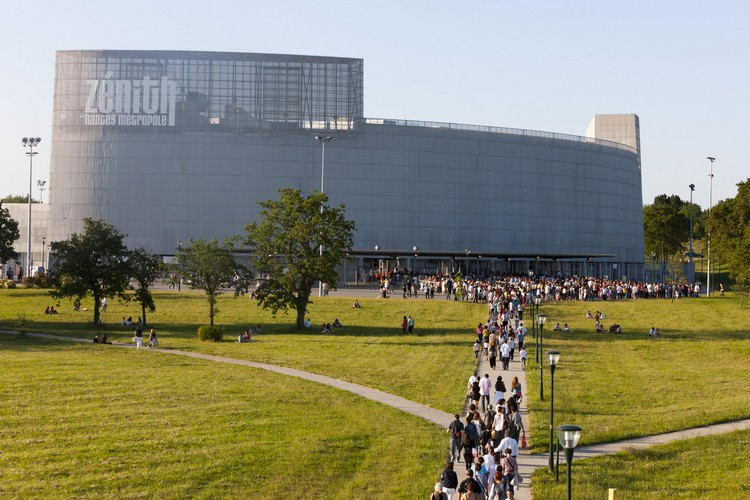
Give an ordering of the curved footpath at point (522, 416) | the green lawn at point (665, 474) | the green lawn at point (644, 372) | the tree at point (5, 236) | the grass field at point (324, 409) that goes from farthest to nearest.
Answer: the tree at point (5, 236), the green lawn at point (644, 372), the curved footpath at point (522, 416), the grass field at point (324, 409), the green lawn at point (665, 474)

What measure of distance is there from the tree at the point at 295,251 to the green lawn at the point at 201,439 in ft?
69.1

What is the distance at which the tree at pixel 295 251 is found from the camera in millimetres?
61344

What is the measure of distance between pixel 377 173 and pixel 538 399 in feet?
320

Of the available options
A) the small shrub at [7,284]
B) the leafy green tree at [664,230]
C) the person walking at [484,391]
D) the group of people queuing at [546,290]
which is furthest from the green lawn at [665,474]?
the leafy green tree at [664,230]

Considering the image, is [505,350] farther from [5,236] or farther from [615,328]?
[5,236]

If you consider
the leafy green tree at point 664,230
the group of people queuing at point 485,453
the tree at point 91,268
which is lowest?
the group of people queuing at point 485,453

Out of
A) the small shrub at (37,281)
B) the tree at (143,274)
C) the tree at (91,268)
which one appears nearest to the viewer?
the tree at (91,268)

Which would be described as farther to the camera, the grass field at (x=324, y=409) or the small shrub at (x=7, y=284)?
the small shrub at (x=7, y=284)

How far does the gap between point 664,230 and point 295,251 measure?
396 ft

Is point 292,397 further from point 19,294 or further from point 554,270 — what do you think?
point 554,270

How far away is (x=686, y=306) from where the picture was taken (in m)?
76.8

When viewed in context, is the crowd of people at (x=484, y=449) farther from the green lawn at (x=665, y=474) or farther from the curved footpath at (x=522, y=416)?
the green lawn at (x=665, y=474)

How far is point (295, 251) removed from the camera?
2461 inches

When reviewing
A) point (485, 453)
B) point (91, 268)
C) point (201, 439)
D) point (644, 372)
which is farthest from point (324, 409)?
point (91, 268)
